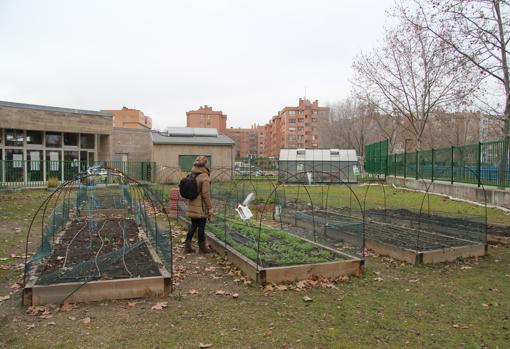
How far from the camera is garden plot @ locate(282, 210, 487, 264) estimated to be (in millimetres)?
7344

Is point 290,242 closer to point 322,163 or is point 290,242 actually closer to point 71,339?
point 71,339

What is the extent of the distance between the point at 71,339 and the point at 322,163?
98.5 feet

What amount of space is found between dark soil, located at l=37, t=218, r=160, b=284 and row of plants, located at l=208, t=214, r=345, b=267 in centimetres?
170

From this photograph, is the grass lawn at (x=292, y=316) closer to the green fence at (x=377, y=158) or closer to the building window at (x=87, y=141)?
the building window at (x=87, y=141)

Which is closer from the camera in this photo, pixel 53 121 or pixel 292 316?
pixel 292 316

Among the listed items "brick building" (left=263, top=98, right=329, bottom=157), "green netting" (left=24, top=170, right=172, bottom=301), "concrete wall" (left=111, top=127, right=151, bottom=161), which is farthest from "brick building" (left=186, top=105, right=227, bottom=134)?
"green netting" (left=24, top=170, right=172, bottom=301)

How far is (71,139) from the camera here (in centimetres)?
2834

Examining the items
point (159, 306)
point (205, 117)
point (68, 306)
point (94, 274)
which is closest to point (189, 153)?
point (94, 274)

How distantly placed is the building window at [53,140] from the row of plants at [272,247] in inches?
874

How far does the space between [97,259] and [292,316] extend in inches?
130

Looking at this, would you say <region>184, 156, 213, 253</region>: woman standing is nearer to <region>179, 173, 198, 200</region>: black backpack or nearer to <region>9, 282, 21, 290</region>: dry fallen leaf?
<region>179, 173, 198, 200</region>: black backpack

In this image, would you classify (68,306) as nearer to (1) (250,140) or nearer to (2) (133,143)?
(2) (133,143)

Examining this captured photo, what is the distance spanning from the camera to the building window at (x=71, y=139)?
28009 millimetres

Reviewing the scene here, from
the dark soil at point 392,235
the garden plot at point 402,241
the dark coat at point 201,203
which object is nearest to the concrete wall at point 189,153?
the dark soil at point 392,235
